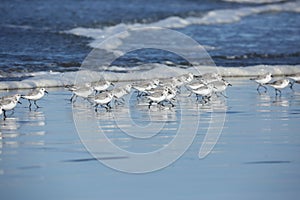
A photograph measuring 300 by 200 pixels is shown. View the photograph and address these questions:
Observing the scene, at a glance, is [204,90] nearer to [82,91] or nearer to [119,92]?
[119,92]

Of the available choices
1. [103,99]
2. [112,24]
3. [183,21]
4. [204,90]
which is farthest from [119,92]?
[183,21]

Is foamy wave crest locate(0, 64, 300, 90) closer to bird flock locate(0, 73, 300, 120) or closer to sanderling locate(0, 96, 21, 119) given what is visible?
bird flock locate(0, 73, 300, 120)

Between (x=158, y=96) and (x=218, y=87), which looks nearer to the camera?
(x=158, y=96)

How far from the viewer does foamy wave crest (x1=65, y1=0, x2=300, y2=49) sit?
81.3ft

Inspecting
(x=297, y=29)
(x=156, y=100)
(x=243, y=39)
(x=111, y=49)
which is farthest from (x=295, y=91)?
(x=297, y=29)

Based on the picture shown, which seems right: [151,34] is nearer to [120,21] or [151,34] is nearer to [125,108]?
[120,21]

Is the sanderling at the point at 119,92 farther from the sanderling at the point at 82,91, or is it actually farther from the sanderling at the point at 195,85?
the sanderling at the point at 195,85

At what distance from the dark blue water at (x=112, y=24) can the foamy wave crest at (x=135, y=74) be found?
855 mm

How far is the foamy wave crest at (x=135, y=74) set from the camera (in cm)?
1623

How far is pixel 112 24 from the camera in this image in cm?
2914

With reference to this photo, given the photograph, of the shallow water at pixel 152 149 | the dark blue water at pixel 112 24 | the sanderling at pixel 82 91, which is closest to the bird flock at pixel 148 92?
the sanderling at pixel 82 91

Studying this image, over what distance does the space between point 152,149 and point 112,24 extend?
2007 cm

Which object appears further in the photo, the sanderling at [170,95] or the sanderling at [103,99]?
the sanderling at [170,95]

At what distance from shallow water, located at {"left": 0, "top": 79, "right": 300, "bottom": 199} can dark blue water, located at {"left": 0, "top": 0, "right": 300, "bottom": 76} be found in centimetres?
625
